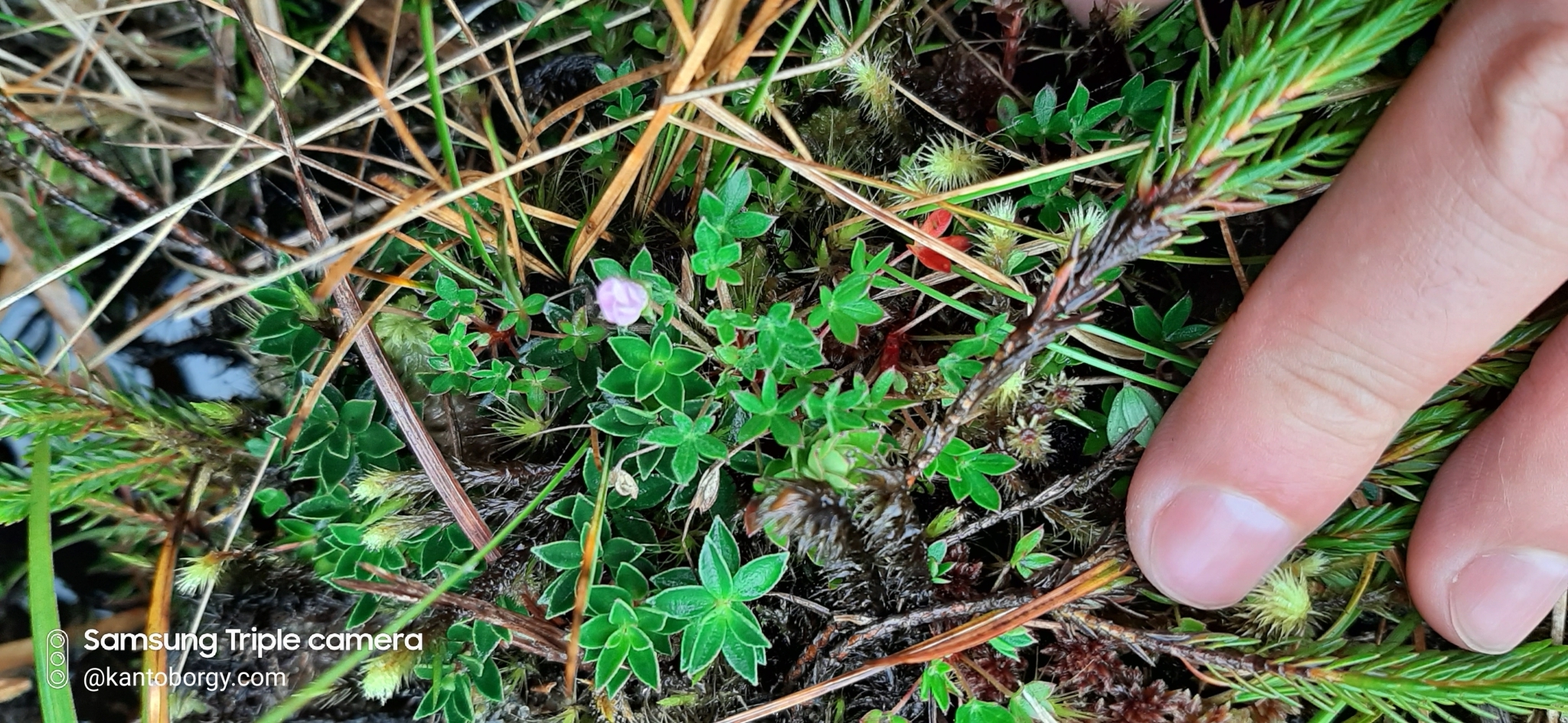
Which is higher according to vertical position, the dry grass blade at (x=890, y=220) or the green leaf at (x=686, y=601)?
the dry grass blade at (x=890, y=220)

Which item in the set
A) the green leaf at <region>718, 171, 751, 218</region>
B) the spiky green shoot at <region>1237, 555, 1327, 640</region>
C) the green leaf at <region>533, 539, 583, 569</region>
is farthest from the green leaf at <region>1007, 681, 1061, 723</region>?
the green leaf at <region>718, 171, 751, 218</region>

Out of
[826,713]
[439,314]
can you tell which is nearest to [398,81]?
[439,314]

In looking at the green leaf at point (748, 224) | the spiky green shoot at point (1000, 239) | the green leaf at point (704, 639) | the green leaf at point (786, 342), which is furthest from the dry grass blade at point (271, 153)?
the green leaf at point (704, 639)

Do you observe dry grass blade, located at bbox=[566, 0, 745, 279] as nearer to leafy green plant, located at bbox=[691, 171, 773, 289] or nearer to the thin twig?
leafy green plant, located at bbox=[691, 171, 773, 289]

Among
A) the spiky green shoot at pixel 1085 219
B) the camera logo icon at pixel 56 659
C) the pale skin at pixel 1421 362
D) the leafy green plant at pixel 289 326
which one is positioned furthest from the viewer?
the leafy green plant at pixel 289 326

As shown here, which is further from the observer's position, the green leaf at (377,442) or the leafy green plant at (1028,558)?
the green leaf at (377,442)

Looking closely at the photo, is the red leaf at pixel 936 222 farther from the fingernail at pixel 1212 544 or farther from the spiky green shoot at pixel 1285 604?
the spiky green shoot at pixel 1285 604
